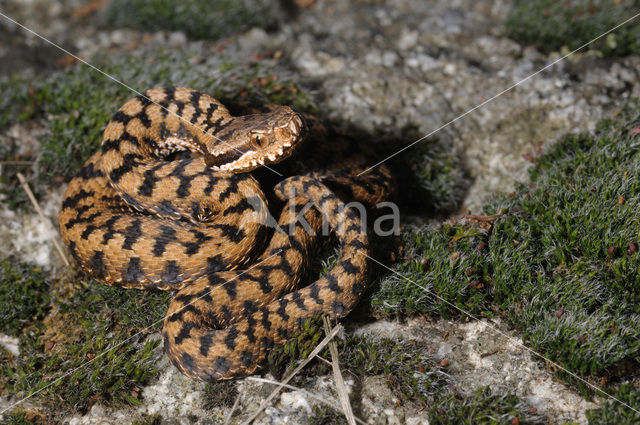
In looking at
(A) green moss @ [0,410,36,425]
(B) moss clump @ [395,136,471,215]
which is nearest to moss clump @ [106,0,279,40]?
(B) moss clump @ [395,136,471,215]

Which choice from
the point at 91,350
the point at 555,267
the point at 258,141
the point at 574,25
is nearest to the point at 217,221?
the point at 258,141

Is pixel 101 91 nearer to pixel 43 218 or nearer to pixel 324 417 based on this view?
pixel 43 218

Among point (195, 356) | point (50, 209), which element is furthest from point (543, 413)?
point (50, 209)

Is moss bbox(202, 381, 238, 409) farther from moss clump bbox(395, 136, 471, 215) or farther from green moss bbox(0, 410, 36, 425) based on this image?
moss clump bbox(395, 136, 471, 215)

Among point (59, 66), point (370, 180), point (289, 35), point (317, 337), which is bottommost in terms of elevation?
point (317, 337)

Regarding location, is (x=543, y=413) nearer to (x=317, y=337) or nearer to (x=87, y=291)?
(x=317, y=337)

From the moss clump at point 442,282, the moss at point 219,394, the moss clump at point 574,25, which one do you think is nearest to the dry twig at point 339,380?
the moss clump at point 442,282
